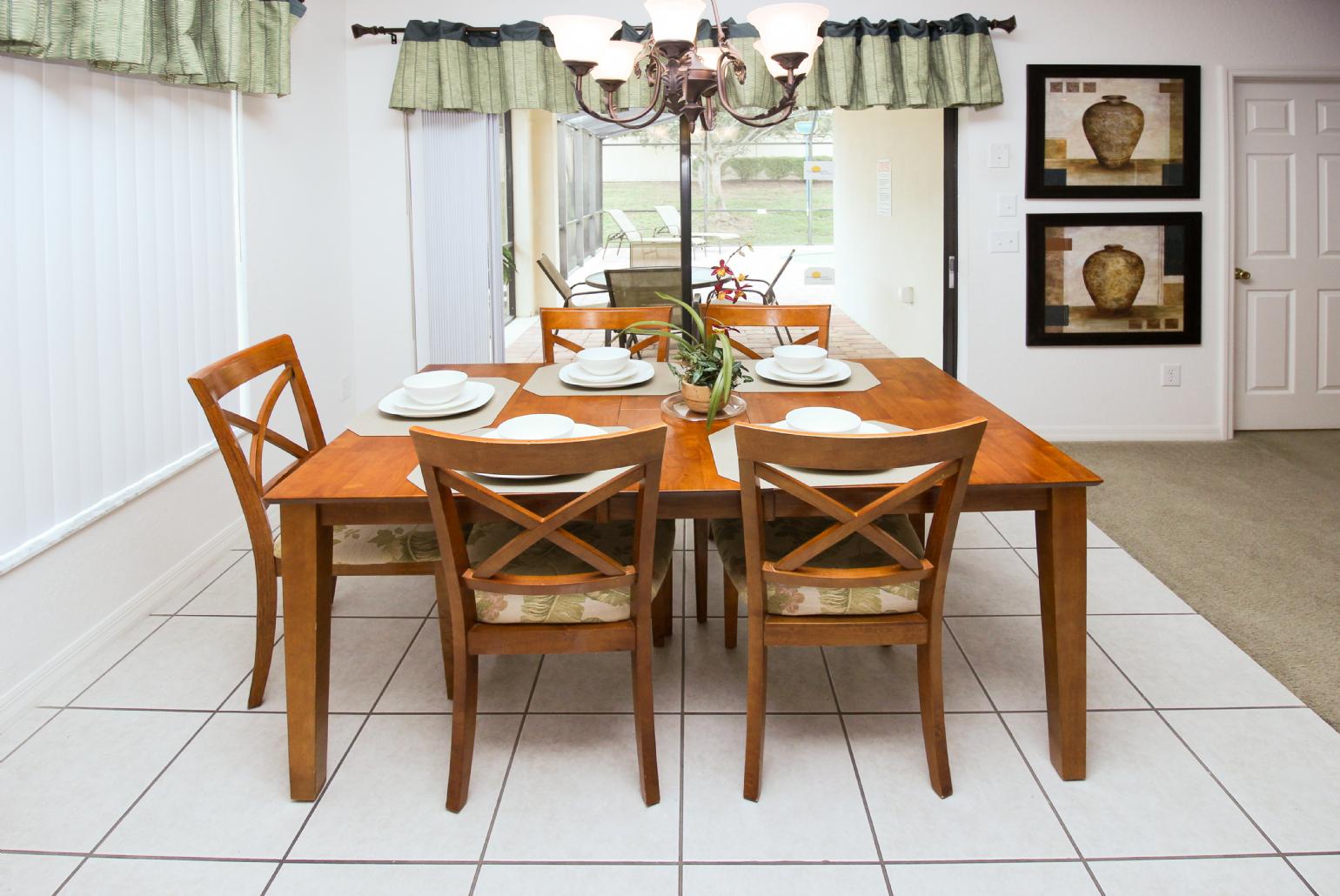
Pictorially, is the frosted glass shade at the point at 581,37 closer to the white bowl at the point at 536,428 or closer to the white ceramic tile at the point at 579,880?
the white bowl at the point at 536,428

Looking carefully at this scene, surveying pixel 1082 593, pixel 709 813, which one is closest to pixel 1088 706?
pixel 1082 593

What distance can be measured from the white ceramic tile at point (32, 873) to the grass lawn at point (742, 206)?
3650 millimetres

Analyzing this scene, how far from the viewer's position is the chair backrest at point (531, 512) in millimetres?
1715

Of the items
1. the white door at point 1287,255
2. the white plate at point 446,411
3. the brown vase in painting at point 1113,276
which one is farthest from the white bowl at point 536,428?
the white door at point 1287,255

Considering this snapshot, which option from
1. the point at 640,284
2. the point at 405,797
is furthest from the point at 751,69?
the point at 405,797

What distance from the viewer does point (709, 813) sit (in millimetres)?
1981

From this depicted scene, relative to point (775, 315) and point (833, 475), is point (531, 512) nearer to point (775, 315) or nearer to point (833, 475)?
point (833, 475)

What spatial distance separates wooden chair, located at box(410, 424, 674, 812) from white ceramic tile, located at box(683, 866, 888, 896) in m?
0.25

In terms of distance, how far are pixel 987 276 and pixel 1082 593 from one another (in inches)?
115

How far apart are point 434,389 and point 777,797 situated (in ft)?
4.01

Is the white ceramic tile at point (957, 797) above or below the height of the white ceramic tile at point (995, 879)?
above

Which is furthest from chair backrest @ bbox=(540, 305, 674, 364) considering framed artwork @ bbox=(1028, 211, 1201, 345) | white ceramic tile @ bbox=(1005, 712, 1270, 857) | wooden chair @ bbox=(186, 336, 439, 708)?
framed artwork @ bbox=(1028, 211, 1201, 345)

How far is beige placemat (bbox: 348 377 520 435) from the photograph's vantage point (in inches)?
93.6

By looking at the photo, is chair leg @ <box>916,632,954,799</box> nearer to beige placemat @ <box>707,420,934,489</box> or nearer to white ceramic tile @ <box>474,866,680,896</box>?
beige placemat @ <box>707,420,934,489</box>
